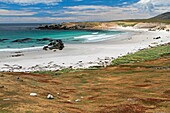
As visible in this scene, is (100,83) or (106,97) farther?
(100,83)

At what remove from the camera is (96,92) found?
32.2m

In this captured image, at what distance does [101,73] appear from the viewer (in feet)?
153

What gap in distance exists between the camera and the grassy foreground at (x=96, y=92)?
2309cm

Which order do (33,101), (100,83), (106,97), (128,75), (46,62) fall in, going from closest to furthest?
(33,101), (106,97), (100,83), (128,75), (46,62)

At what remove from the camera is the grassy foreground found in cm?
2309

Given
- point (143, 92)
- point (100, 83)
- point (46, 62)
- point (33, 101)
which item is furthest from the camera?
point (46, 62)

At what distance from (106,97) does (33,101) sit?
8053 mm

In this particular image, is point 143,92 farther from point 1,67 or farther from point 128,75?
point 1,67

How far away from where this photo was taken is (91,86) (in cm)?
3647

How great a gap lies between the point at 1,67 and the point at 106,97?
32.4 m

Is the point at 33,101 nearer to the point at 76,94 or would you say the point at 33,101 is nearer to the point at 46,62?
the point at 76,94

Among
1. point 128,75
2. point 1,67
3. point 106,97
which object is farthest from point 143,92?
point 1,67

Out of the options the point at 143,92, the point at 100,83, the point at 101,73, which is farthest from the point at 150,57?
the point at 143,92

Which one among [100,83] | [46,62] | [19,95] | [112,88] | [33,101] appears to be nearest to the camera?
[33,101]
